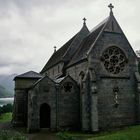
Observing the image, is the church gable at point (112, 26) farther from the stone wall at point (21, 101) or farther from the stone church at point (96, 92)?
the stone wall at point (21, 101)

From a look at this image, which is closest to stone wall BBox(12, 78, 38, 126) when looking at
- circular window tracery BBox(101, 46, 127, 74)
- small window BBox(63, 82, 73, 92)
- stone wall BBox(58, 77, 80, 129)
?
small window BBox(63, 82, 73, 92)

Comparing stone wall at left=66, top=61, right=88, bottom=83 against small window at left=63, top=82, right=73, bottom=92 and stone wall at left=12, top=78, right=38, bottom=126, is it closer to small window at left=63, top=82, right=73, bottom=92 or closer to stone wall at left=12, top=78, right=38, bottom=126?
small window at left=63, top=82, right=73, bottom=92

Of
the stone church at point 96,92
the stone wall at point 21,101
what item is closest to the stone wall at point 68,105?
the stone church at point 96,92

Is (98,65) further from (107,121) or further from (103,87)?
(107,121)

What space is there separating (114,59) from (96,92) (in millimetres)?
6227

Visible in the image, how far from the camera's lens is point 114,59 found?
108 ft

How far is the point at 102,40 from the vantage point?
31.8 meters

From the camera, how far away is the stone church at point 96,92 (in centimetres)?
2967

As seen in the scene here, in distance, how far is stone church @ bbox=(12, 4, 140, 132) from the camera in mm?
29672

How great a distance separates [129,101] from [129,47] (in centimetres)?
754

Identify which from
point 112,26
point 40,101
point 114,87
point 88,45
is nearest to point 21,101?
point 40,101

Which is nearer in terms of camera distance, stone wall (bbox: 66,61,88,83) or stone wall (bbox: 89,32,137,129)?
stone wall (bbox: 89,32,137,129)

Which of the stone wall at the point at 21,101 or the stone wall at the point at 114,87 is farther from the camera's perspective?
the stone wall at the point at 21,101

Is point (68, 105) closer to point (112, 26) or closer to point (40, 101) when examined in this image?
point (40, 101)
